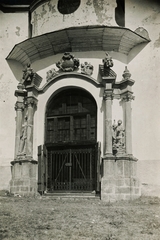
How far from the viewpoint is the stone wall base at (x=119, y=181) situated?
10.8m

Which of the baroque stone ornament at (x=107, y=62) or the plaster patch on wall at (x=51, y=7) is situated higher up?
the plaster patch on wall at (x=51, y=7)

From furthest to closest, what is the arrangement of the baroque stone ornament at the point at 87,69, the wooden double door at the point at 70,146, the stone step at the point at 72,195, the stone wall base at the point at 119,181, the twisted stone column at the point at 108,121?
the baroque stone ornament at the point at 87,69 → the wooden double door at the point at 70,146 → the twisted stone column at the point at 108,121 → the stone step at the point at 72,195 → the stone wall base at the point at 119,181

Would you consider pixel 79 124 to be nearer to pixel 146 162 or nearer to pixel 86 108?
pixel 86 108

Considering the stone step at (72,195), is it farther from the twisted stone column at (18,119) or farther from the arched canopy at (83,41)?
the arched canopy at (83,41)

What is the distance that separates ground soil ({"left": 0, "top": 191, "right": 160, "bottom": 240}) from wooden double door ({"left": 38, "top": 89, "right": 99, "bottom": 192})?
2.90 metres

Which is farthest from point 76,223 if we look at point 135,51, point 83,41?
point 135,51

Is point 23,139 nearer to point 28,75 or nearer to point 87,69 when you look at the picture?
point 28,75

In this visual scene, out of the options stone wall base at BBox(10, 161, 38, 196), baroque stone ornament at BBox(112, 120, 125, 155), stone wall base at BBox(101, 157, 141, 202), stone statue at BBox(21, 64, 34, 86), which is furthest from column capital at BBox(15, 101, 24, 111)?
stone wall base at BBox(101, 157, 141, 202)

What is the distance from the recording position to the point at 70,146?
12.2m

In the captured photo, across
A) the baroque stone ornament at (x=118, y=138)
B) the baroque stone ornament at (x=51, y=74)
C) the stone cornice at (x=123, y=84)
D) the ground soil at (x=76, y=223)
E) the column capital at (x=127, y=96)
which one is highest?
the baroque stone ornament at (x=51, y=74)

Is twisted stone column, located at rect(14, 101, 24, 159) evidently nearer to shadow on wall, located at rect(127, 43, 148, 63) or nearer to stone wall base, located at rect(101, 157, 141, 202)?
stone wall base, located at rect(101, 157, 141, 202)

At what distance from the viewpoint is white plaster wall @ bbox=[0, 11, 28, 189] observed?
43.1 ft

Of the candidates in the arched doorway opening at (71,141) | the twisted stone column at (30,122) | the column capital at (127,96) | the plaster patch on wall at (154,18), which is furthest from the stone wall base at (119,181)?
the plaster patch on wall at (154,18)

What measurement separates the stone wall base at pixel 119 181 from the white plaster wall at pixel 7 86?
4.10 metres
